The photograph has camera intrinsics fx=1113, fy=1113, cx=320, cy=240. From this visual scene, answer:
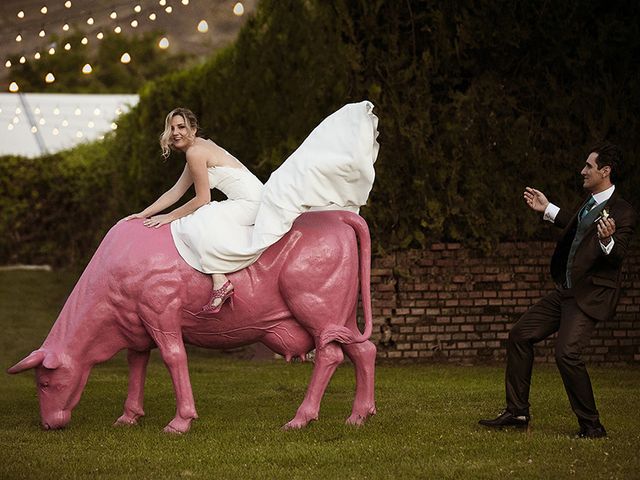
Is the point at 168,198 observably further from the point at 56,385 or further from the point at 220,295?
the point at 56,385

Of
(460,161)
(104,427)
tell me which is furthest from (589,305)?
(460,161)

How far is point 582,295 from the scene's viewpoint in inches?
280

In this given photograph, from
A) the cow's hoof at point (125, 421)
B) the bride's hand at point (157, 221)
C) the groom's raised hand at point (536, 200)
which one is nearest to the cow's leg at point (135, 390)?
the cow's hoof at point (125, 421)

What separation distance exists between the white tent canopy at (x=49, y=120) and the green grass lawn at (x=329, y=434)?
50.6ft

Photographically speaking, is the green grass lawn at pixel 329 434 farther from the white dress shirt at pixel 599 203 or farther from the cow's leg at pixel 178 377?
the white dress shirt at pixel 599 203

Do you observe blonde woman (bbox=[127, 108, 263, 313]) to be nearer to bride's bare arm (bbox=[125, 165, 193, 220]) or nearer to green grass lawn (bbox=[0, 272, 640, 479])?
bride's bare arm (bbox=[125, 165, 193, 220])

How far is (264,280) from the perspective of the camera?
7621mm

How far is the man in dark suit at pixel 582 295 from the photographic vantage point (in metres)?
7.00

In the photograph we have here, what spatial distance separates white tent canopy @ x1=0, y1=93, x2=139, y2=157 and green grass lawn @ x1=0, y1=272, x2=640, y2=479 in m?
15.4

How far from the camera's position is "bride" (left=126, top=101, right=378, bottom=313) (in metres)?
7.39

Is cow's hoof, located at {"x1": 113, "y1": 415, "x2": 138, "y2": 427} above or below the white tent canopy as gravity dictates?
below

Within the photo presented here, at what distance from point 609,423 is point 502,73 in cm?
523

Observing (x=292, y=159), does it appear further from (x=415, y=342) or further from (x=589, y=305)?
(x=415, y=342)

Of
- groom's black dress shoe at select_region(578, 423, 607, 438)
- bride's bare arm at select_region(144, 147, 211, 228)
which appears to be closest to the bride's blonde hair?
bride's bare arm at select_region(144, 147, 211, 228)
